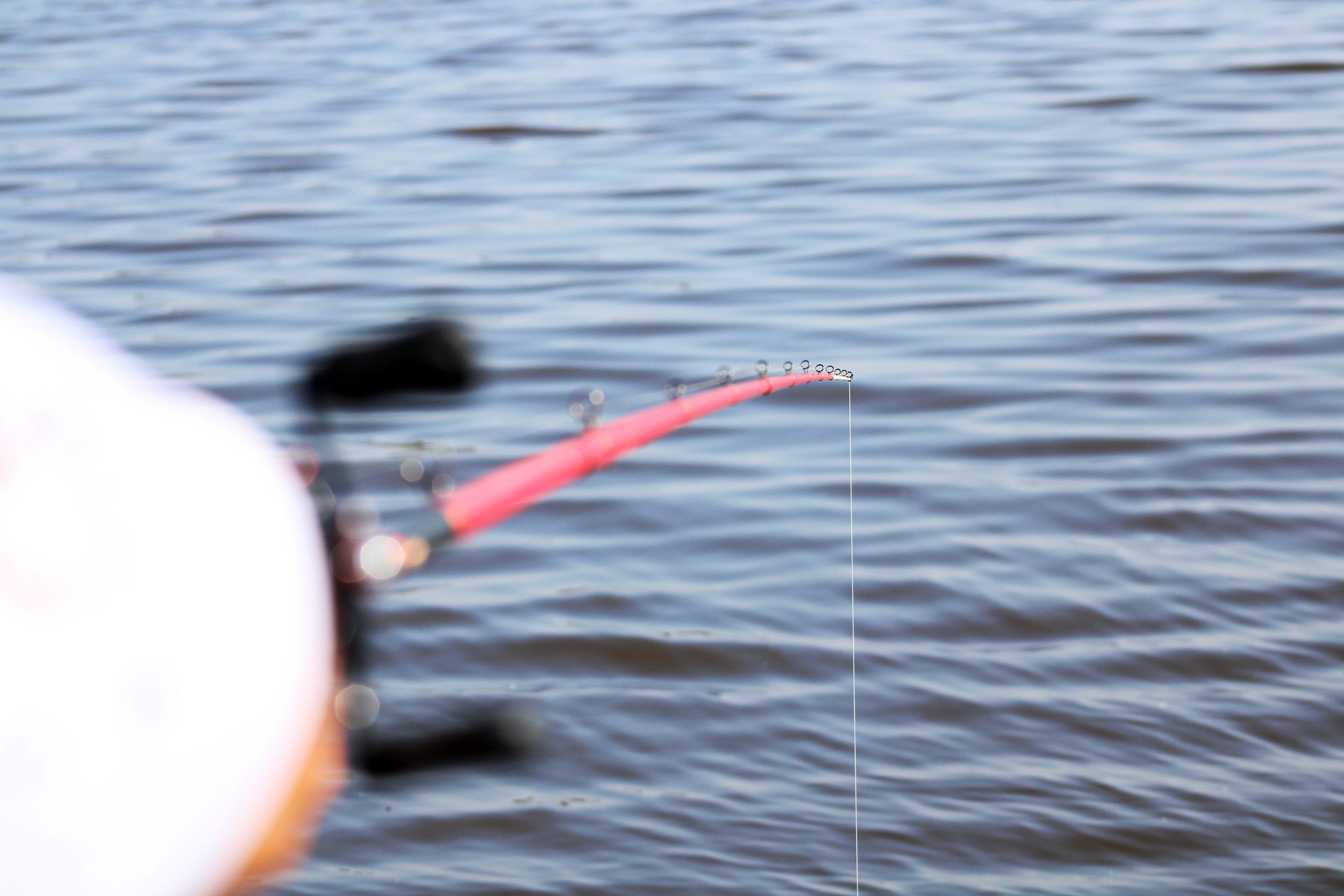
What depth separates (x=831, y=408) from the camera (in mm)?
5277

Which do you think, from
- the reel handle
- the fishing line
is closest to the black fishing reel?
the reel handle

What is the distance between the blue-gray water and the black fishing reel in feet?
0.89

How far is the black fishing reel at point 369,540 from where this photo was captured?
1.18m

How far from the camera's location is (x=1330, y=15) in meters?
11.2

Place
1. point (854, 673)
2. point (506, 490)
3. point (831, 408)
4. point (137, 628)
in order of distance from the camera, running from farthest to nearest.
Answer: point (831, 408) < point (854, 673) < point (506, 490) < point (137, 628)

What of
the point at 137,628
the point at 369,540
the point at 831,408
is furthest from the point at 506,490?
the point at 831,408

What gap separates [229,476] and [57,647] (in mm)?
167

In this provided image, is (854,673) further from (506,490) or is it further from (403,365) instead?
(403,365)

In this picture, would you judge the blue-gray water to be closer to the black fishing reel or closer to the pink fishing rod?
the pink fishing rod

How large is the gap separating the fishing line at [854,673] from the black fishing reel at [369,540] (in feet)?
6.43

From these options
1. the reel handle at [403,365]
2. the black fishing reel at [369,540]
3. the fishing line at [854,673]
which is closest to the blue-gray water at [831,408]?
the fishing line at [854,673]

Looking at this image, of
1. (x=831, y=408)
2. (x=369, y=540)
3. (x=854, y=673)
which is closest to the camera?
(x=369, y=540)

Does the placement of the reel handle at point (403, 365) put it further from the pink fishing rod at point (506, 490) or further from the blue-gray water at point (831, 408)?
the blue-gray water at point (831, 408)

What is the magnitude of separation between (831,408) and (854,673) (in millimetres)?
1664
